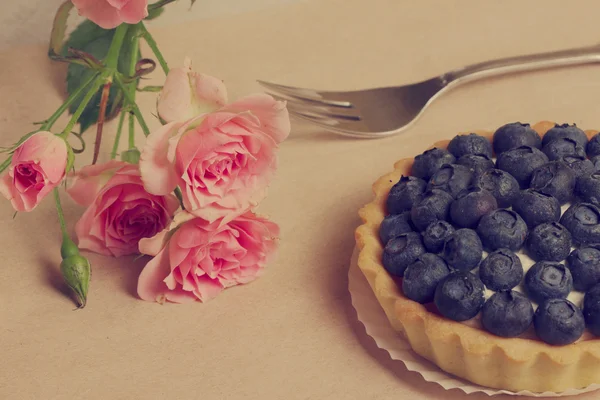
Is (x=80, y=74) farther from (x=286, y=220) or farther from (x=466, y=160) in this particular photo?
(x=466, y=160)

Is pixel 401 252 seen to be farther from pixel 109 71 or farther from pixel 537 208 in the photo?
pixel 109 71

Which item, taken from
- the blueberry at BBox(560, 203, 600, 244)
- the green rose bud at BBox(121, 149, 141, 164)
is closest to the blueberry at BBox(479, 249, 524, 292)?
the blueberry at BBox(560, 203, 600, 244)

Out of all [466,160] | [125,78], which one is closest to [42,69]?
[125,78]

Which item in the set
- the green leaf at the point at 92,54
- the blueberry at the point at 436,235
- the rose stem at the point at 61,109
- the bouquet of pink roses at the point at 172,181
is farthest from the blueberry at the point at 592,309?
the green leaf at the point at 92,54

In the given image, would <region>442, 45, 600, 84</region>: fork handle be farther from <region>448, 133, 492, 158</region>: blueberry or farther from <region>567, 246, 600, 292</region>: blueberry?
<region>567, 246, 600, 292</region>: blueberry

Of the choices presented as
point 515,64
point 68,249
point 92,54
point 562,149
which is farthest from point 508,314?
point 92,54

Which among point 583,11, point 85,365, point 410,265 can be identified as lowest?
point 85,365
